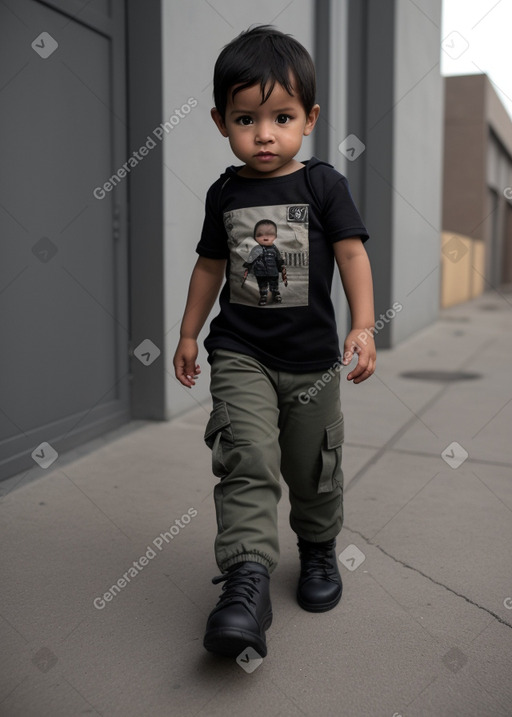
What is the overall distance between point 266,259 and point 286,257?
6 cm

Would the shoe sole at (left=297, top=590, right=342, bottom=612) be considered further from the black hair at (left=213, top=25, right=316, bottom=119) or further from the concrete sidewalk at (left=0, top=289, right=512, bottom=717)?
the black hair at (left=213, top=25, right=316, bottom=119)

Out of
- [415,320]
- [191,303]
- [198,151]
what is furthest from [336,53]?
[191,303]

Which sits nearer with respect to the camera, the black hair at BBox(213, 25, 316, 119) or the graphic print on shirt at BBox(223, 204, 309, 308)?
the black hair at BBox(213, 25, 316, 119)

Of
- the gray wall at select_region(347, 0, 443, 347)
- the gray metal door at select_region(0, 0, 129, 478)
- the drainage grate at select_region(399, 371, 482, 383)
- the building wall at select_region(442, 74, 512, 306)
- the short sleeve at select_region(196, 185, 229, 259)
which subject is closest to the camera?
the short sleeve at select_region(196, 185, 229, 259)

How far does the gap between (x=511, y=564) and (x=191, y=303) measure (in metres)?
1.35

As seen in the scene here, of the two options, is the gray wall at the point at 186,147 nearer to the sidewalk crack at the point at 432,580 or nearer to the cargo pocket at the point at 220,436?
the sidewalk crack at the point at 432,580

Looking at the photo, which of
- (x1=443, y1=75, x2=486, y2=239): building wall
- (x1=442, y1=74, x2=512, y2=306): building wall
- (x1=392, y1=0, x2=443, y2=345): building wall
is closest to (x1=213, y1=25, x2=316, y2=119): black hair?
(x1=392, y1=0, x2=443, y2=345): building wall

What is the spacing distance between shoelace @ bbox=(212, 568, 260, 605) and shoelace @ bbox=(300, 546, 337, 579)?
0.39 metres

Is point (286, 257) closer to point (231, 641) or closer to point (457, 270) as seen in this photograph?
point (231, 641)

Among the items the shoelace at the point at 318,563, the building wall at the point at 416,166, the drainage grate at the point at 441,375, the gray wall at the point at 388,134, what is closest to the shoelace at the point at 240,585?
the shoelace at the point at 318,563

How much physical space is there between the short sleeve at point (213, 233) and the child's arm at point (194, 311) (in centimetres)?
3

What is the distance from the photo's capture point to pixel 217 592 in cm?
226

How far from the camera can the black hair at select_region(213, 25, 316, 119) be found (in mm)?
1867

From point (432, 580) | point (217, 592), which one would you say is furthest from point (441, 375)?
point (217, 592)
